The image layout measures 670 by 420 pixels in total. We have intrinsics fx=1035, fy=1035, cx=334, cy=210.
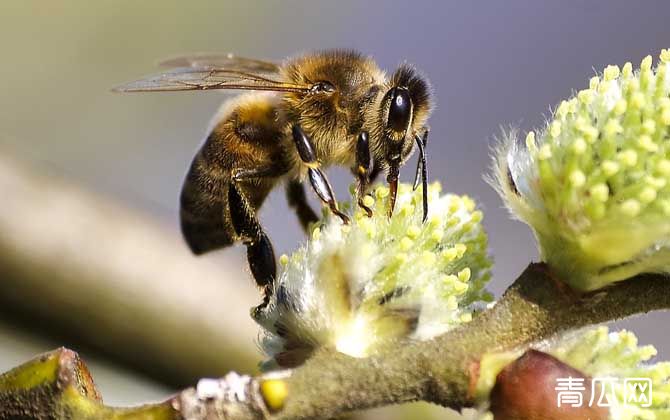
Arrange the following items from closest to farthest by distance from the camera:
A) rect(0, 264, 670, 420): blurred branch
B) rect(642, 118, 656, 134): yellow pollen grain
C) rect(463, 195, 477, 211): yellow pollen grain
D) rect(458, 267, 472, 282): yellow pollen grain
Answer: rect(0, 264, 670, 420): blurred branch
rect(642, 118, 656, 134): yellow pollen grain
rect(458, 267, 472, 282): yellow pollen grain
rect(463, 195, 477, 211): yellow pollen grain

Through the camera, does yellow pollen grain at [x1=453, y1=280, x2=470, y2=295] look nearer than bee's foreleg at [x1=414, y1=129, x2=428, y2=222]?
Yes

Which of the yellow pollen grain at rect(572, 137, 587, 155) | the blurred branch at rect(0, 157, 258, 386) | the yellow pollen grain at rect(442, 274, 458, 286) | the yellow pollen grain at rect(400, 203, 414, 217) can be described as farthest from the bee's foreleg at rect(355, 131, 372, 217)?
the blurred branch at rect(0, 157, 258, 386)

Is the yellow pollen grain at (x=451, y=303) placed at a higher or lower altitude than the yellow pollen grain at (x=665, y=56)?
lower

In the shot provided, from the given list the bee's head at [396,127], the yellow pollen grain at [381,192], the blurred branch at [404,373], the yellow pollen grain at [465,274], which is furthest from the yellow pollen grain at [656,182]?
the bee's head at [396,127]

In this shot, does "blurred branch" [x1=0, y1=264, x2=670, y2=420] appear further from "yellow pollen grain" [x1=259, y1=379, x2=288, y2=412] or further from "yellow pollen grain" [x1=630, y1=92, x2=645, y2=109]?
"yellow pollen grain" [x1=630, y1=92, x2=645, y2=109]

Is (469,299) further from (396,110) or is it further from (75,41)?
(75,41)

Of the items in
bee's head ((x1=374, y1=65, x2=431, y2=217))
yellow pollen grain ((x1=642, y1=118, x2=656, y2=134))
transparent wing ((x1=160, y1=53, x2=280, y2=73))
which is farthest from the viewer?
transparent wing ((x1=160, y1=53, x2=280, y2=73))

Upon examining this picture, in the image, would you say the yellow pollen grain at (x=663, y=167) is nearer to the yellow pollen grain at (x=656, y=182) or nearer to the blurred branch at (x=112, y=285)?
the yellow pollen grain at (x=656, y=182)
